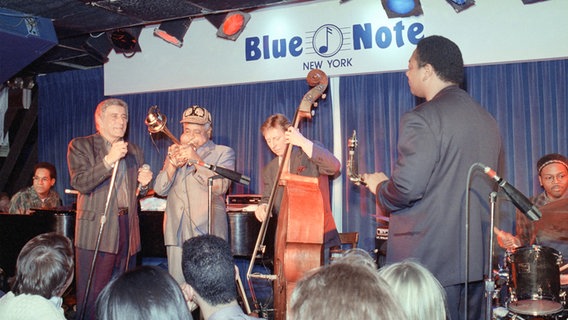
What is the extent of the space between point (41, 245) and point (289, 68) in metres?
5.28

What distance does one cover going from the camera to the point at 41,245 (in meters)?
3.25

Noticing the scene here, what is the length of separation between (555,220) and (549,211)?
10 centimetres

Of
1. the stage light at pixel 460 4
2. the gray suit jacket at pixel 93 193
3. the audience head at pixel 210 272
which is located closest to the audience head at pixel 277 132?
the gray suit jacket at pixel 93 193

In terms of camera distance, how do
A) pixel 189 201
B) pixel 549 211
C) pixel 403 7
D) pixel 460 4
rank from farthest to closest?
1. pixel 403 7
2. pixel 460 4
3. pixel 549 211
4. pixel 189 201

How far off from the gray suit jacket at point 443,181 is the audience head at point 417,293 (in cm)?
121

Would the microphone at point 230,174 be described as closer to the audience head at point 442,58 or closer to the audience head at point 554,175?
the audience head at point 442,58

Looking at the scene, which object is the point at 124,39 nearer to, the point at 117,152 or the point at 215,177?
the point at 117,152

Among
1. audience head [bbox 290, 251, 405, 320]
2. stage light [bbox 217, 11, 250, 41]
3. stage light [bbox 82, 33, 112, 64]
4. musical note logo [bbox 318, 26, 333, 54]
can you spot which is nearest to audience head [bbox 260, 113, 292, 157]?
musical note logo [bbox 318, 26, 333, 54]

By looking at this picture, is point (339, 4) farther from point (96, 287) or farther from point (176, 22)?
point (96, 287)

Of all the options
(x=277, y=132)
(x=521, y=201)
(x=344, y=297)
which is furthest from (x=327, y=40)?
(x=344, y=297)

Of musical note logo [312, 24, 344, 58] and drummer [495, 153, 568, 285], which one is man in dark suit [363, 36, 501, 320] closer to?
drummer [495, 153, 568, 285]

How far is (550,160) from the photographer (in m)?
6.50

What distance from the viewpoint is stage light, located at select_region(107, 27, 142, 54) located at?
28.3 ft

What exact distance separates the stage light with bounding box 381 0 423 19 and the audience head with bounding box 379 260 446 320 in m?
5.54
